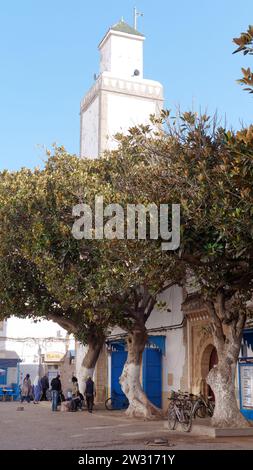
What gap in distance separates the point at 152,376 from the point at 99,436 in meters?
10.3

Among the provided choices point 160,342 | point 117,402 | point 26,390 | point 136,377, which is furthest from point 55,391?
point 26,390

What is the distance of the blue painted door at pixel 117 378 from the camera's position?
28.9 meters

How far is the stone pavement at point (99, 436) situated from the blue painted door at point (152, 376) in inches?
196

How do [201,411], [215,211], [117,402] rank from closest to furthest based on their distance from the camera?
[215,211] → [201,411] → [117,402]

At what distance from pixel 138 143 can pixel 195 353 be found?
31.8 feet

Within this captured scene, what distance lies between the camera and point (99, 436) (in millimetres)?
15188

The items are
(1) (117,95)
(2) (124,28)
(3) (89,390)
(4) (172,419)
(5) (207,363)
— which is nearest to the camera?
(4) (172,419)

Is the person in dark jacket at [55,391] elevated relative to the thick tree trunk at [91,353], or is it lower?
lower

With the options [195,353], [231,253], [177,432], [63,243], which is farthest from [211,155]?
[195,353]

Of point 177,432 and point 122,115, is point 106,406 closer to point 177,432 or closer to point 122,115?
point 177,432

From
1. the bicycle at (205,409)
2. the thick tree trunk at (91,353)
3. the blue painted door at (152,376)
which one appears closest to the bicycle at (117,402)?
the thick tree trunk at (91,353)

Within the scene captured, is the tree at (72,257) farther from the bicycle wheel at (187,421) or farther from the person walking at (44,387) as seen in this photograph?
the person walking at (44,387)

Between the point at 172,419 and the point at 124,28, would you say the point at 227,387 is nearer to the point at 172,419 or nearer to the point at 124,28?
the point at 172,419

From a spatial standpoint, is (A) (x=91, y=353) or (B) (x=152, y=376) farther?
(A) (x=91, y=353)
